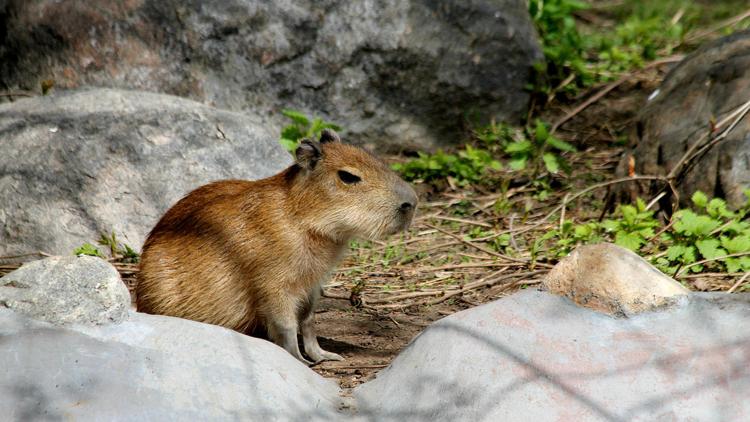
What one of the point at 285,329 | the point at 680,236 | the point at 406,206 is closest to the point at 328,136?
the point at 406,206

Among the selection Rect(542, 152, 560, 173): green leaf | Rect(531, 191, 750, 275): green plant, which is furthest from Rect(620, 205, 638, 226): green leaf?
Rect(542, 152, 560, 173): green leaf

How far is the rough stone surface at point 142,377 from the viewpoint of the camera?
2.96 meters

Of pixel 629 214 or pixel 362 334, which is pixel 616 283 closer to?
pixel 362 334

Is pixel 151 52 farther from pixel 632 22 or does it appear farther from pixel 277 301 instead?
pixel 632 22

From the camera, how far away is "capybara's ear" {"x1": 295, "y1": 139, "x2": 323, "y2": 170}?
4.29 metres

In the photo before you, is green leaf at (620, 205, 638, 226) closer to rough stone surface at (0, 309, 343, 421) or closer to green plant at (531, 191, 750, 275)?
green plant at (531, 191, 750, 275)

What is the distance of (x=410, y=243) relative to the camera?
5.87 m

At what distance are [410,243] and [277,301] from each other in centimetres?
181

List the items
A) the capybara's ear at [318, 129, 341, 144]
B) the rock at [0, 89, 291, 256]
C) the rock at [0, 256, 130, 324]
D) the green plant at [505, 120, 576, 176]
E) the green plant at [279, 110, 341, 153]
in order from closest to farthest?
1. the rock at [0, 256, 130, 324]
2. the capybara's ear at [318, 129, 341, 144]
3. the rock at [0, 89, 291, 256]
4. the green plant at [279, 110, 341, 153]
5. the green plant at [505, 120, 576, 176]

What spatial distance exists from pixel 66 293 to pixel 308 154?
4.63 ft

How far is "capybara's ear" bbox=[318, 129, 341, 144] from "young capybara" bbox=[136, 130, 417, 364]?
8.1 inches

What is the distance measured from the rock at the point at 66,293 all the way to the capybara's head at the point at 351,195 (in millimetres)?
1177

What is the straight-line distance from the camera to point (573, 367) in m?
3.12

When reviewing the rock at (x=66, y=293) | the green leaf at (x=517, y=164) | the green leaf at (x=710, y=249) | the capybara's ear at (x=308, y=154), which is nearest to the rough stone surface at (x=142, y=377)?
the rock at (x=66, y=293)
